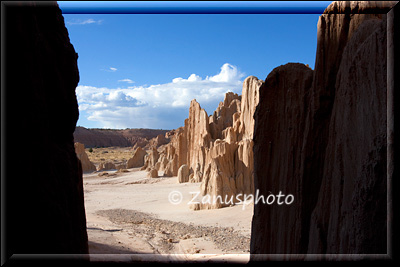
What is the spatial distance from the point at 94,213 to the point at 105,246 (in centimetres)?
828

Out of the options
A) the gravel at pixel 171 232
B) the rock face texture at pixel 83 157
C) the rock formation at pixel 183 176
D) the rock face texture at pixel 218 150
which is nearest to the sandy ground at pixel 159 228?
the gravel at pixel 171 232

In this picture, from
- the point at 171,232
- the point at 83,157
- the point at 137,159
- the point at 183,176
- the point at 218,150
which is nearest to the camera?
the point at 171,232

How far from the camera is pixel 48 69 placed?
3.93m

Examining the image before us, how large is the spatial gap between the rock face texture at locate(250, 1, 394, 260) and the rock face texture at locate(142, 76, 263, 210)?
10839mm

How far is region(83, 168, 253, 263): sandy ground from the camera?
7.68 metres

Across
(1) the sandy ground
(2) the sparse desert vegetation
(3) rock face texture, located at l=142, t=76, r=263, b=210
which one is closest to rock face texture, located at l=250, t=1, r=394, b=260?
(1) the sandy ground

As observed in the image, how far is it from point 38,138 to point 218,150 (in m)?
16.1

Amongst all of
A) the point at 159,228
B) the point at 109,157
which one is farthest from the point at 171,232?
the point at 109,157

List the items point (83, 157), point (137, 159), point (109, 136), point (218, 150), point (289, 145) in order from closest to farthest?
point (289, 145)
point (218, 150)
point (83, 157)
point (137, 159)
point (109, 136)

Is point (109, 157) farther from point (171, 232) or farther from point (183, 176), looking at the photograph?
point (171, 232)

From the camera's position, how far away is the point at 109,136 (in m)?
88.5

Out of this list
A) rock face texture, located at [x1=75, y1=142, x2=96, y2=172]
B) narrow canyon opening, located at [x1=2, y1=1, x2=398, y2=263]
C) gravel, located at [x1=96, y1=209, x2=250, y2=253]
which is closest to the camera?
narrow canyon opening, located at [x1=2, y1=1, x2=398, y2=263]

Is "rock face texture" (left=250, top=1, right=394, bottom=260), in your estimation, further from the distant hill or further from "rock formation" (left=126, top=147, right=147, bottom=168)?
the distant hill

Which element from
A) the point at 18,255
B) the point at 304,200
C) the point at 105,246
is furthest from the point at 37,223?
the point at 105,246
